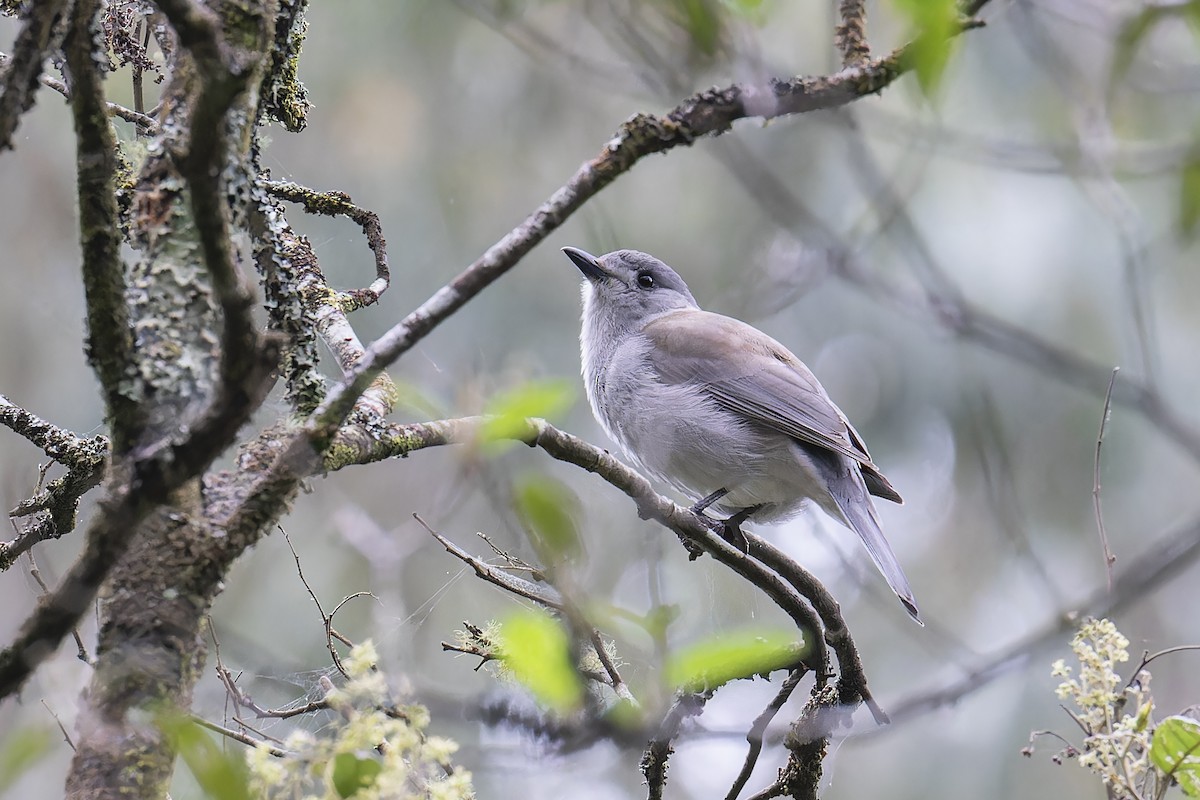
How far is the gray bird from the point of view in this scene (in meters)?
3.42

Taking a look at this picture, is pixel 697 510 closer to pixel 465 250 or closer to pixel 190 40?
pixel 190 40

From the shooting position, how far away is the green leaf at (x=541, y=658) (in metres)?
0.96

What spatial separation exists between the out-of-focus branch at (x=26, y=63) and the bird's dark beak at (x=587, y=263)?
10.4 feet

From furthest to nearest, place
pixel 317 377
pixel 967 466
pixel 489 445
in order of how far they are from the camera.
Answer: pixel 967 466
pixel 317 377
pixel 489 445

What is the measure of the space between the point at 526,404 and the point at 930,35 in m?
0.60

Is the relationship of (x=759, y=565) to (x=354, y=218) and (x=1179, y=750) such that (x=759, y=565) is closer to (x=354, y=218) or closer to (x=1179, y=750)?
(x=1179, y=750)

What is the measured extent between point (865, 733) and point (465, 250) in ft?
16.8

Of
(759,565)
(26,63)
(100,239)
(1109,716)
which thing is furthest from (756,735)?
(26,63)

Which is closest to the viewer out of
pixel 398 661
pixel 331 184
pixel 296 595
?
pixel 398 661

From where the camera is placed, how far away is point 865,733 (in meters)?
1.64

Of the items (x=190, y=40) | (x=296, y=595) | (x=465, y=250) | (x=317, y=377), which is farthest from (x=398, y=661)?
(x=465, y=250)

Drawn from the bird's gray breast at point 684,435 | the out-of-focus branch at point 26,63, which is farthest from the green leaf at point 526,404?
the bird's gray breast at point 684,435

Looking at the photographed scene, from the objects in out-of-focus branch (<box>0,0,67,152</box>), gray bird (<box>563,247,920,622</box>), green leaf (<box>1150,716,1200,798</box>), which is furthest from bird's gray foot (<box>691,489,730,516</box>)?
out-of-focus branch (<box>0,0,67,152</box>)

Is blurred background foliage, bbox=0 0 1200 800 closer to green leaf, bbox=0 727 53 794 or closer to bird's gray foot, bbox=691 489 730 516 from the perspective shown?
bird's gray foot, bbox=691 489 730 516
